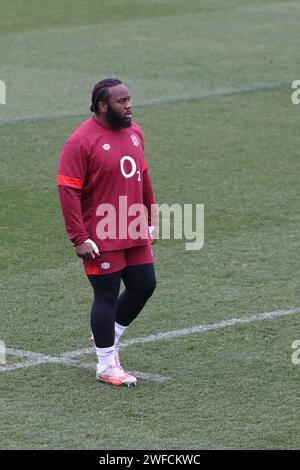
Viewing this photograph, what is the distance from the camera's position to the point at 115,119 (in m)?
6.88

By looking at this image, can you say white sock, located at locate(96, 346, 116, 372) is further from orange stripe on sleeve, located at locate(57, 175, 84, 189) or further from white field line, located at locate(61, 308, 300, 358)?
orange stripe on sleeve, located at locate(57, 175, 84, 189)

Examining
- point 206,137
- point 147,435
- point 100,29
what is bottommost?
point 147,435

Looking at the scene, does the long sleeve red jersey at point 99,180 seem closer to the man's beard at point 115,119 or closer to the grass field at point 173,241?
the man's beard at point 115,119

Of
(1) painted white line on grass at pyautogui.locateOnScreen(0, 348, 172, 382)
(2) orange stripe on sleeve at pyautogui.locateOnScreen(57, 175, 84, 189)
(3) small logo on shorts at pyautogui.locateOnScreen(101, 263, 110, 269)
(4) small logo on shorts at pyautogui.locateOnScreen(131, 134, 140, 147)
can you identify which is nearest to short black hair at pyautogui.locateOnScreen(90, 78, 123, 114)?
(4) small logo on shorts at pyautogui.locateOnScreen(131, 134, 140, 147)

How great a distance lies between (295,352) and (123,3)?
16673 mm

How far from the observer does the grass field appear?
Result: 647 centimetres

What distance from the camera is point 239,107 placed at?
50.6 ft

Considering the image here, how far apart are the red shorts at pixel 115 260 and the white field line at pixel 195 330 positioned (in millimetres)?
832

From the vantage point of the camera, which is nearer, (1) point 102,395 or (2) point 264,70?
(1) point 102,395

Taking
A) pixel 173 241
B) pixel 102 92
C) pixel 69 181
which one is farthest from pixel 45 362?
pixel 173 241

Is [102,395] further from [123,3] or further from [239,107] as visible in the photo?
[123,3]

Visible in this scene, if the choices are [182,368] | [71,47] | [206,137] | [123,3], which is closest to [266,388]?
[182,368]

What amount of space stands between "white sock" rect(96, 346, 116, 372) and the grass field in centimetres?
12

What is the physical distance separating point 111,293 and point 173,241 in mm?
3393
